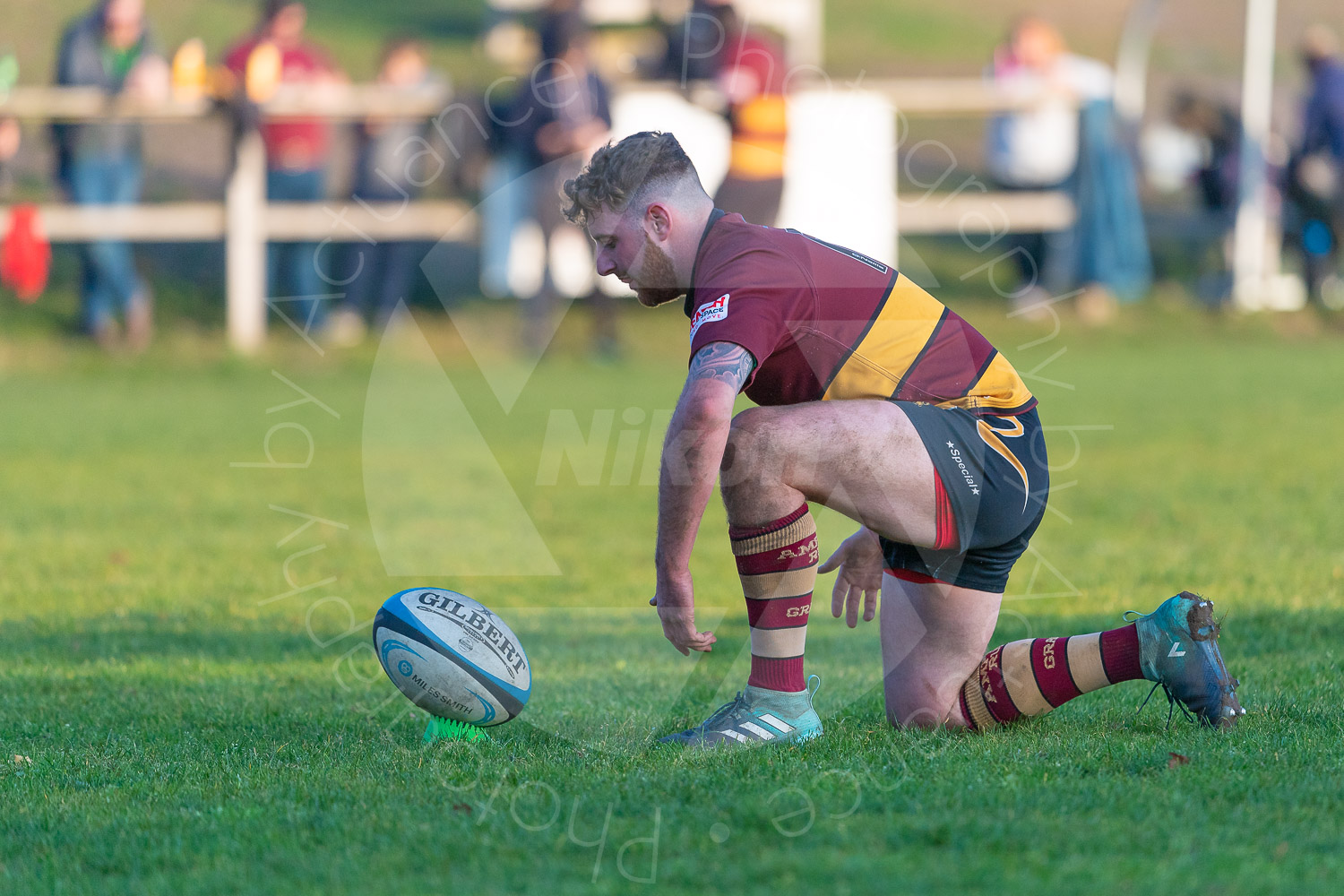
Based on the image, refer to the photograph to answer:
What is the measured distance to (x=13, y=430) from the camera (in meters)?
11.2

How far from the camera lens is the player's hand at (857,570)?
4598 mm

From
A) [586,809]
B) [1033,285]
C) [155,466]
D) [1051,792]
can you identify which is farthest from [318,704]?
[1033,285]

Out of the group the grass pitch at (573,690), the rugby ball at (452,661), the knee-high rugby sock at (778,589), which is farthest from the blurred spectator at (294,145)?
the knee-high rugby sock at (778,589)

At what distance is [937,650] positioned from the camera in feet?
14.3

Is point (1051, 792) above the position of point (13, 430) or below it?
above

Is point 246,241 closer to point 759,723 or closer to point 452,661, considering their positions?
point 452,661

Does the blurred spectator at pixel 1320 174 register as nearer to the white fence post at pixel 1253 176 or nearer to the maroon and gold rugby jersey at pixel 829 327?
the white fence post at pixel 1253 176

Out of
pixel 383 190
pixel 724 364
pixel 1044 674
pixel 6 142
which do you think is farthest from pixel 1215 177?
pixel 724 364

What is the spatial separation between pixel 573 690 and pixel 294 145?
1095cm

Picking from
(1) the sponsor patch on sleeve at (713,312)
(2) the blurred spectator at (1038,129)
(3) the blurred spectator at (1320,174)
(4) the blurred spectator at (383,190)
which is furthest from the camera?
(2) the blurred spectator at (1038,129)

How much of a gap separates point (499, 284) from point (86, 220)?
4175mm

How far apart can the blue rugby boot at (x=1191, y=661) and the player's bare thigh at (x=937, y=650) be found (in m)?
0.45

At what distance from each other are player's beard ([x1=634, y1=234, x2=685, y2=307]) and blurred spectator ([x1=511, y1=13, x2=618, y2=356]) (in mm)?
9398

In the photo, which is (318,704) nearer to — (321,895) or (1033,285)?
(321,895)
